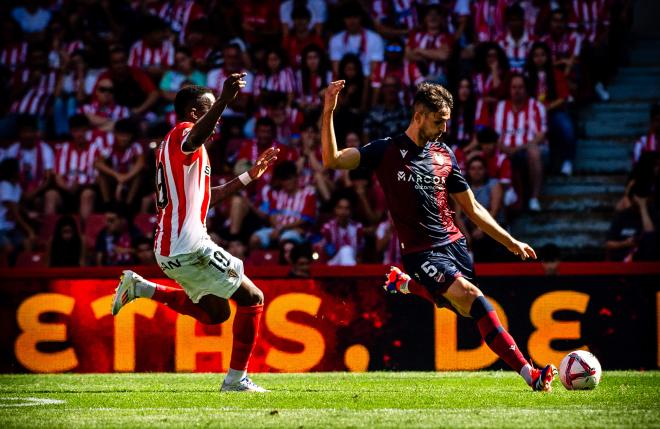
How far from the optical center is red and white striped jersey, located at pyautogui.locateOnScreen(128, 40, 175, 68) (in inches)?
718

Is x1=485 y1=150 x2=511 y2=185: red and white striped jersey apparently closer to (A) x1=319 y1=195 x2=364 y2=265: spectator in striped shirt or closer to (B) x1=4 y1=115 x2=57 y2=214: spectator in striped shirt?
(A) x1=319 y1=195 x2=364 y2=265: spectator in striped shirt

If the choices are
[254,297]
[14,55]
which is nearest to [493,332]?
[254,297]

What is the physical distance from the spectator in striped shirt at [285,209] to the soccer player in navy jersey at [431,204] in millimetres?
5846

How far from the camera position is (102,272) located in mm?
13641

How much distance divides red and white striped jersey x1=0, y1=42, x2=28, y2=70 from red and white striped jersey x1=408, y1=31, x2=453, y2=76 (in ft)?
22.6

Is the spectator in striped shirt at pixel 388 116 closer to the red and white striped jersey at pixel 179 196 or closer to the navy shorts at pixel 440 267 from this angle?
the navy shorts at pixel 440 267

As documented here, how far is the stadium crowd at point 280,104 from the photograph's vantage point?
15.1m

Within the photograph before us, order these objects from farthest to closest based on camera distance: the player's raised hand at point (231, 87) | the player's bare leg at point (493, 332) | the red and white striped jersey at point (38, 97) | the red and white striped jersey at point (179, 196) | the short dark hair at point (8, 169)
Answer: the red and white striped jersey at point (38, 97) → the short dark hair at point (8, 169) → the red and white striped jersey at point (179, 196) → the player's bare leg at point (493, 332) → the player's raised hand at point (231, 87)

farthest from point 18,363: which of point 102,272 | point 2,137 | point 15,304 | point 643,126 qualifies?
point 643,126

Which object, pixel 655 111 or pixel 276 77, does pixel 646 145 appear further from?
pixel 276 77

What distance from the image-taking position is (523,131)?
1534cm

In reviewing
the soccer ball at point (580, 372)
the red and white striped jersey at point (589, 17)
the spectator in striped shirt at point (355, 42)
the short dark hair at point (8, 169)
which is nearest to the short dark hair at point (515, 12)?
the red and white striped jersey at point (589, 17)

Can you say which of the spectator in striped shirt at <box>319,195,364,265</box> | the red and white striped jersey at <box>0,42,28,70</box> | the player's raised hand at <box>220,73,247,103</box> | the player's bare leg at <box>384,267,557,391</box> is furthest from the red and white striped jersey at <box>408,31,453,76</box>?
the player's raised hand at <box>220,73,247,103</box>

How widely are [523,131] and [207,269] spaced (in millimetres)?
7625
